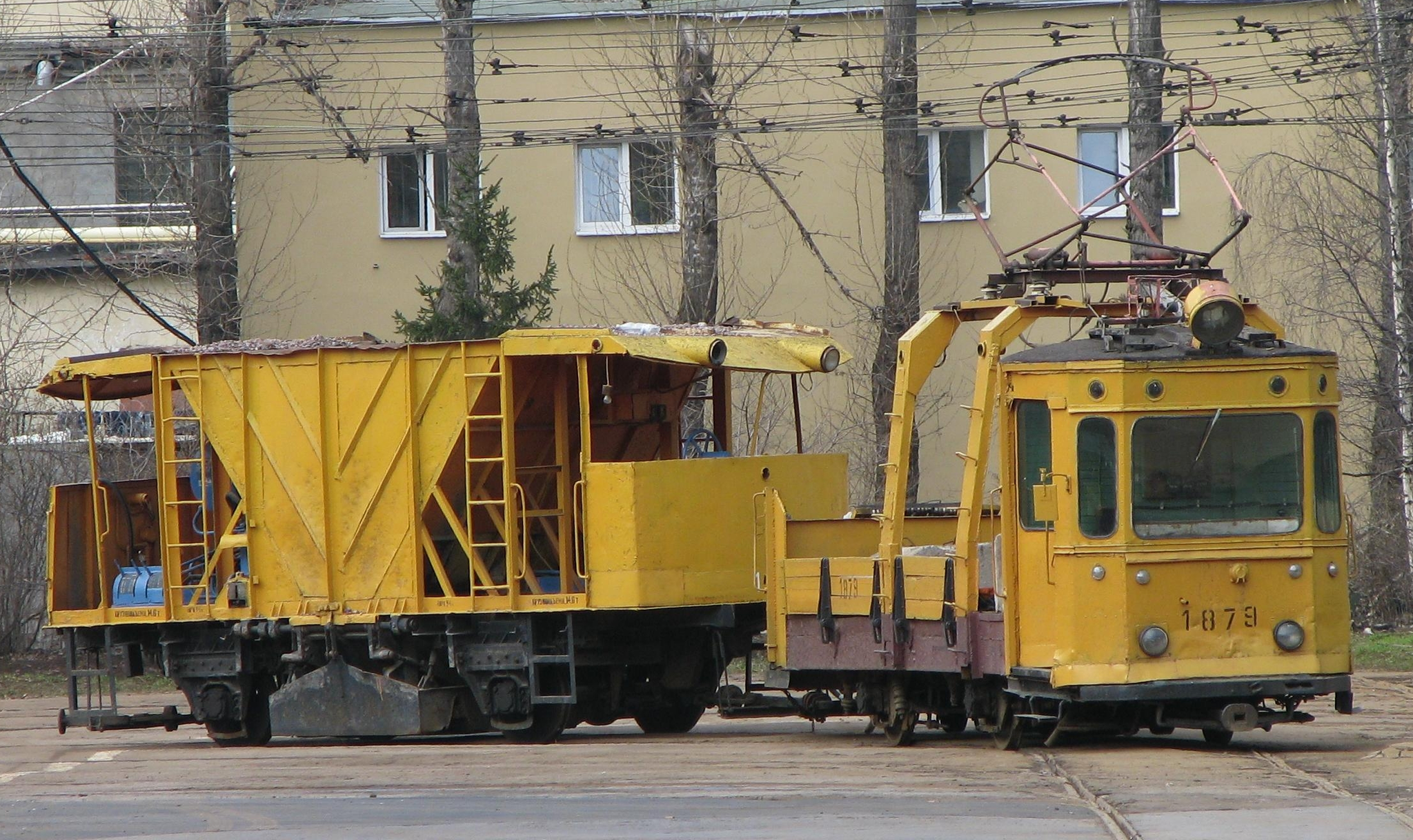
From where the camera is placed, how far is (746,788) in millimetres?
9898

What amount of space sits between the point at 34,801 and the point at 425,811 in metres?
2.59

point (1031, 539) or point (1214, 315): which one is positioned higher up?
point (1214, 315)

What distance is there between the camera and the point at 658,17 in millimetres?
22250

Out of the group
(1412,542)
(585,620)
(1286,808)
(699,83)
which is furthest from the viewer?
(699,83)

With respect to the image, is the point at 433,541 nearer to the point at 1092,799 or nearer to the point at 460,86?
the point at 1092,799

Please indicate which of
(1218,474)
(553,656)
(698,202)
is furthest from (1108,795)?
(698,202)

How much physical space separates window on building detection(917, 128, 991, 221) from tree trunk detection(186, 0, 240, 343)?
874cm

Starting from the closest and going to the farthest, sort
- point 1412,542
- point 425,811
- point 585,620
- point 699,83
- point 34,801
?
point 425,811 < point 34,801 < point 585,620 < point 1412,542 < point 699,83

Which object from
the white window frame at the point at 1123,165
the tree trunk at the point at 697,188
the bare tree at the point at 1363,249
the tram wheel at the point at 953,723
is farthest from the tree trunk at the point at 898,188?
the tram wheel at the point at 953,723

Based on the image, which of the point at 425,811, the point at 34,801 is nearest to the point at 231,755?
the point at 34,801

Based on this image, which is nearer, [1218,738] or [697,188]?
[1218,738]

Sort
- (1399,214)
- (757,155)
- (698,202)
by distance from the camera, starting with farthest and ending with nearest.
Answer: (757,155), (698,202), (1399,214)

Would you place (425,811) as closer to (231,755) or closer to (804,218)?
(231,755)

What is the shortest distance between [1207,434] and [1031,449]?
1016 mm
